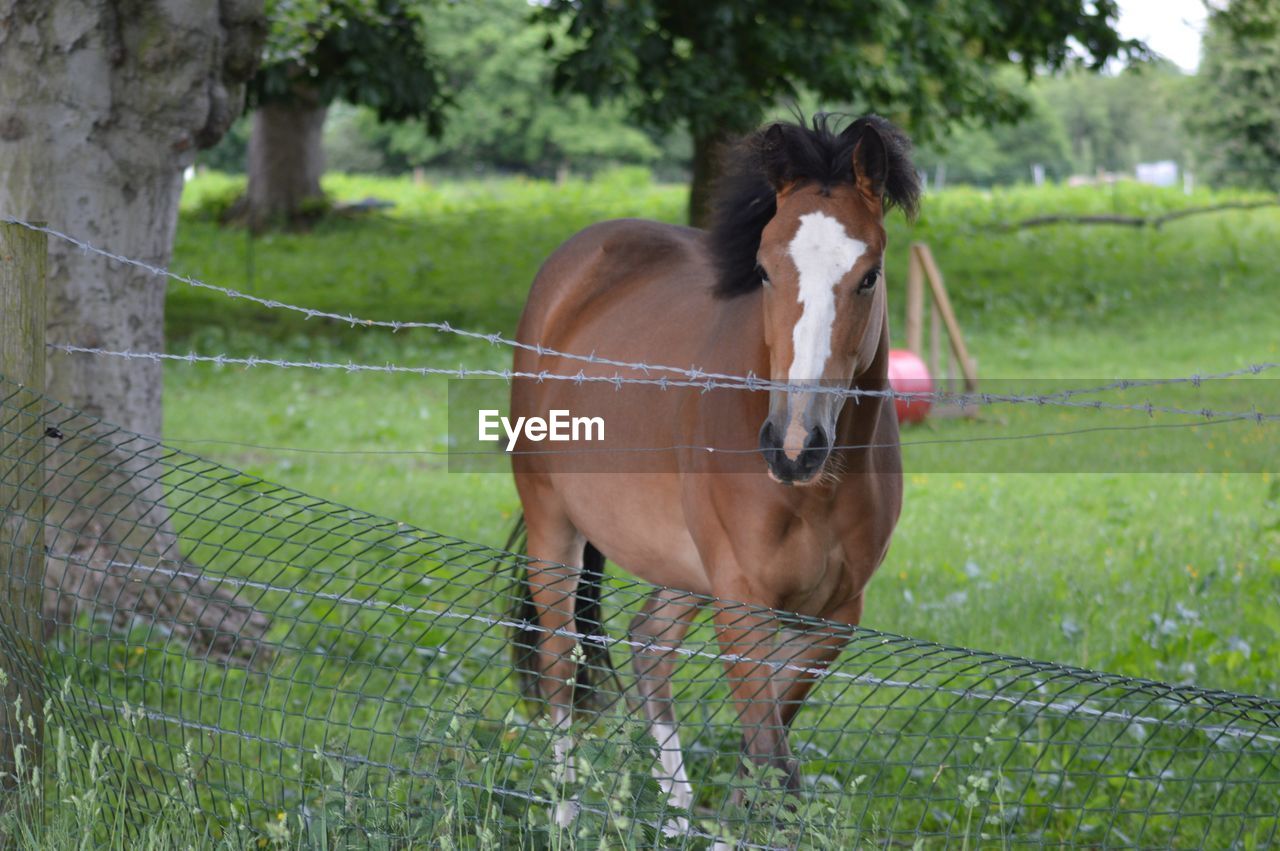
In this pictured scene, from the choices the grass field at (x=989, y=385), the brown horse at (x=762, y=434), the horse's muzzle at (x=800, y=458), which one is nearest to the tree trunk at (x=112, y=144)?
the grass field at (x=989, y=385)

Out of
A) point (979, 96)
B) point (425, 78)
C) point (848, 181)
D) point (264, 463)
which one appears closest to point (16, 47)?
point (848, 181)

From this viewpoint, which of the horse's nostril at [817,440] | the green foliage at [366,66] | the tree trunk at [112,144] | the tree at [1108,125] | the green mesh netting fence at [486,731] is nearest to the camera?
the green mesh netting fence at [486,731]

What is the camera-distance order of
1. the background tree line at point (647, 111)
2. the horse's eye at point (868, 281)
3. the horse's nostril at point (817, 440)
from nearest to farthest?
the horse's nostril at point (817, 440), the horse's eye at point (868, 281), the background tree line at point (647, 111)

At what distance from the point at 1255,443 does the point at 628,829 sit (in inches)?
368

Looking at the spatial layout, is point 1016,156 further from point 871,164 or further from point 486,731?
point 486,731

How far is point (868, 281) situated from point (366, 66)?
12.5 metres

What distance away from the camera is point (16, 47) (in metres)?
5.28

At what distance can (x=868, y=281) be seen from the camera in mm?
3449

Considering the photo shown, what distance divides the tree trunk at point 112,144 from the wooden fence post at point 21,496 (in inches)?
59.1

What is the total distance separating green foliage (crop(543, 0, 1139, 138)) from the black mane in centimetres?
939

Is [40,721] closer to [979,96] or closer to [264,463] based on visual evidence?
[264,463]

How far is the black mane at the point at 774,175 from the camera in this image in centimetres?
359

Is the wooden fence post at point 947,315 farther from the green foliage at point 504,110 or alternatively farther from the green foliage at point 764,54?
the green foliage at point 504,110

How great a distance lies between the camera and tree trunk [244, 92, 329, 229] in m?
23.3
